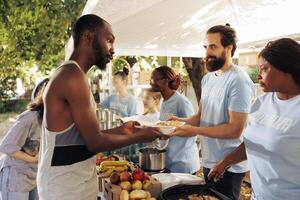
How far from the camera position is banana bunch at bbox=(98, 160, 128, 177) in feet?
10.2

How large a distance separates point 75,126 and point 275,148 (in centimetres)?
115

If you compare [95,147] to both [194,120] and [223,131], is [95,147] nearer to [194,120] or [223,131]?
[223,131]

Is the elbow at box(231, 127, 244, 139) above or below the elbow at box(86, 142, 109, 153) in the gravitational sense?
below

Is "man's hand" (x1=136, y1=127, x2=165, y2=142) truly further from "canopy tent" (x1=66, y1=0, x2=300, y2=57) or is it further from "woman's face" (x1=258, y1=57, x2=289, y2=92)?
"canopy tent" (x1=66, y1=0, x2=300, y2=57)

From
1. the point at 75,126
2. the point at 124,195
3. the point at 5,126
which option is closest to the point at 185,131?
the point at 124,195

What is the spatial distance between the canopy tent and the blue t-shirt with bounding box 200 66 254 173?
0.61m

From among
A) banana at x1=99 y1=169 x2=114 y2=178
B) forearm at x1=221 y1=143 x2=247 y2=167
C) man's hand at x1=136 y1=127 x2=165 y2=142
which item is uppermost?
man's hand at x1=136 y1=127 x2=165 y2=142

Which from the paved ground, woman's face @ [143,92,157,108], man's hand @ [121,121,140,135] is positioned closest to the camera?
man's hand @ [121,121,140,135]

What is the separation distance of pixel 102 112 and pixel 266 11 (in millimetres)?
2668

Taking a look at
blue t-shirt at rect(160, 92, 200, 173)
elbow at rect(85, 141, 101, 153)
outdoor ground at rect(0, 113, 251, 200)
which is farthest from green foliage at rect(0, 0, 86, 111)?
elbow at rect(85, 141, 101, 153)

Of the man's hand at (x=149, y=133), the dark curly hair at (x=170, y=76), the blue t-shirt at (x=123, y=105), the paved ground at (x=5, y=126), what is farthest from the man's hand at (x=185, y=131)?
the paved ground at (x=5, y=126)

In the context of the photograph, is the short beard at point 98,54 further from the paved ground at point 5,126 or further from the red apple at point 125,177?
the paved ground at point 5,126

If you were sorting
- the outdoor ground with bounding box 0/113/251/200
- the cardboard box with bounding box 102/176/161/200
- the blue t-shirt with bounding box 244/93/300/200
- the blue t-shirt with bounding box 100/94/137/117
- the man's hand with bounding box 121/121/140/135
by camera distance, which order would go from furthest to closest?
the blue t-shirt with bounding box 100/94/137/117
the outdoor ground with bounding box 0/113/251/200
the cardboard box with bounding box 102/176/161/200
the man's hand with bounding box 121/121/140/135
the blue t-shirt with bounding box 244/93/300/200

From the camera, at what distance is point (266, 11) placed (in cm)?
334
